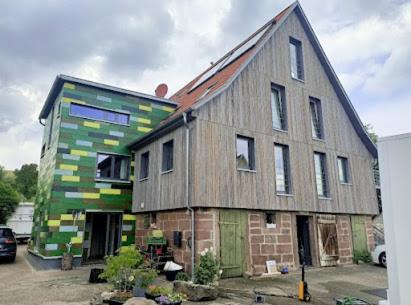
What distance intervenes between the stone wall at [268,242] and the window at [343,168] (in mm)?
4571

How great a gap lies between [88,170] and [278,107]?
9.02m

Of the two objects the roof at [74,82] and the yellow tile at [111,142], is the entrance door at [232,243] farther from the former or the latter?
the roof at [74,82]

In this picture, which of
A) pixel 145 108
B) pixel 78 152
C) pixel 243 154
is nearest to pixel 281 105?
pixel 243 154

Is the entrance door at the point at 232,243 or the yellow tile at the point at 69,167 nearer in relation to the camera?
the entrance door at the point at 232,243

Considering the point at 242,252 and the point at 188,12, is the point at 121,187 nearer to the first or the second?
the point at 242,252

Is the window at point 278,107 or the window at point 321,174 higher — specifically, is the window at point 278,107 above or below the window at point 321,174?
above

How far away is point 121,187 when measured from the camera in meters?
14.1

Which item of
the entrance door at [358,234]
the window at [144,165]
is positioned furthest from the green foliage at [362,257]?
the window at [144,165]

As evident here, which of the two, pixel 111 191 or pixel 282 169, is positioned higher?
pixel 282 169

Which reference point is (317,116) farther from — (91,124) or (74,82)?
(74,82)

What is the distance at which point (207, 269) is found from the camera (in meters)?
8.81

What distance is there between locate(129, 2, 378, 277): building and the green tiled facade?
3.30ft

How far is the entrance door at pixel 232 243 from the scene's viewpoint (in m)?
9.64

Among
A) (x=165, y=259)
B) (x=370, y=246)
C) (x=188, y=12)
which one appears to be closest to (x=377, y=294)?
(x=165, y=259)
